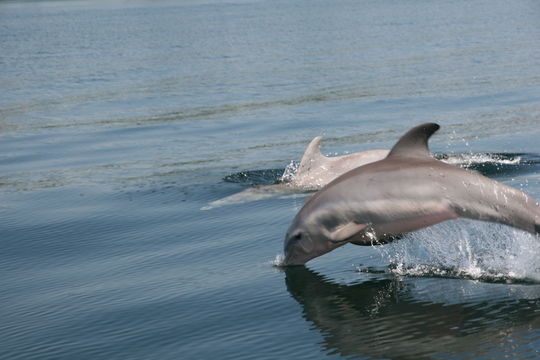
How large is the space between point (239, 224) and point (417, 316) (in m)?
4.01

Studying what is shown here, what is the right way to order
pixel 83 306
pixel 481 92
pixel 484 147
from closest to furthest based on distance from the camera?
pixel 83 306 < pixel 484 147 < pixel 481 92

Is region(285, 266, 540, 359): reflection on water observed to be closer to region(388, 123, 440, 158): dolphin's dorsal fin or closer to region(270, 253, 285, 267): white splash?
region(270, 253, 285, 267): white splash

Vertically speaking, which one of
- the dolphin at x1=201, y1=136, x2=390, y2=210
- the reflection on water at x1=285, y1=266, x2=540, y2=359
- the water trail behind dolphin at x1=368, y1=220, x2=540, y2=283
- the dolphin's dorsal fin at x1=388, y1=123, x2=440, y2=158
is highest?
the dolphin's dorsal fin at x1=388, y1=123, x2=440, y2=158

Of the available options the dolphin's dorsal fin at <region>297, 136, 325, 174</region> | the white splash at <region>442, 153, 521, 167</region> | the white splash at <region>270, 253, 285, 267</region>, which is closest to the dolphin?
the dolphin's dorsal fin at <region>297, 136, 325, 174</region>

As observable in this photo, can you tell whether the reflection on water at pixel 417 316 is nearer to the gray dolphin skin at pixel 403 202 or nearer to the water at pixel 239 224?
the water at pixel 239 224

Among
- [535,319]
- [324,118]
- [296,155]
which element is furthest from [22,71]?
[535,319]

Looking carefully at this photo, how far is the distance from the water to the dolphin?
31 cm

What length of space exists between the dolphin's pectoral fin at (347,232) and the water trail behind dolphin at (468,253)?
0.82 m

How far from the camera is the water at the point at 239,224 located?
698 cm

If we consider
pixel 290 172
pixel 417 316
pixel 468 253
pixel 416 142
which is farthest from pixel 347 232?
pixel 290 172

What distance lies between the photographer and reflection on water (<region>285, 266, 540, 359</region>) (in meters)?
6.34

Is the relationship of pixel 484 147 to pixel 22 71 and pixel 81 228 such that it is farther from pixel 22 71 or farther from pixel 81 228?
pixel 22 71

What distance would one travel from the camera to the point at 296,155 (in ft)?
51.6

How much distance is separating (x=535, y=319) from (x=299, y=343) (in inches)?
70.6
